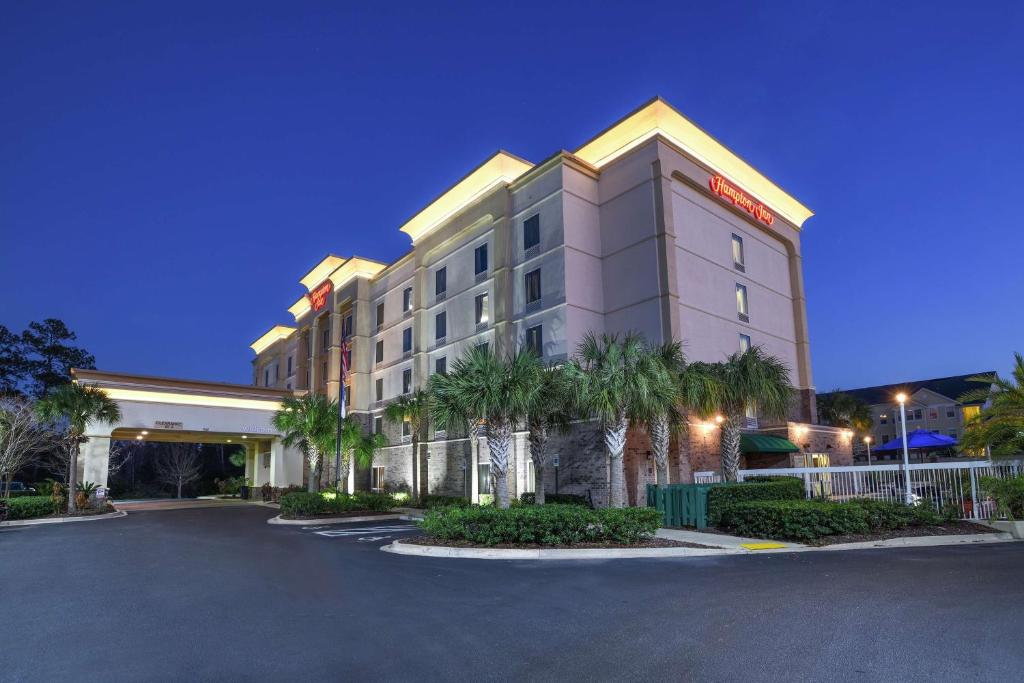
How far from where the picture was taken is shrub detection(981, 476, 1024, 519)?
17.4m

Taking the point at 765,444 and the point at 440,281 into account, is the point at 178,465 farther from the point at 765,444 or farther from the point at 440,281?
the point at 765,444

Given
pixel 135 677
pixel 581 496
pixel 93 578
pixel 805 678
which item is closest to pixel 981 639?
pixel 805 678

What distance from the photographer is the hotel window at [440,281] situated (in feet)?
136

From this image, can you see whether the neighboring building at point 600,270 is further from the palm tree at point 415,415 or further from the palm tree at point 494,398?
the palm tree at point 494,398

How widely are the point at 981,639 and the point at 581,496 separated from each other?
21102mm

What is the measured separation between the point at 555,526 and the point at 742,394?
10.9 m

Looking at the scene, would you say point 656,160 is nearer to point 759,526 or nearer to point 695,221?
point 695,221

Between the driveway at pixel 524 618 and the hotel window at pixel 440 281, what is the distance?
90.4 feet

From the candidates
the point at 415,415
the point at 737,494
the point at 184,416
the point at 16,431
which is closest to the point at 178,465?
the point at 184,416

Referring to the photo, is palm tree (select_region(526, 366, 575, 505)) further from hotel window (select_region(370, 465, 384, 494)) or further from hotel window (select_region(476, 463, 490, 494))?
hotel window (select_region(370, 465, 384, 494))

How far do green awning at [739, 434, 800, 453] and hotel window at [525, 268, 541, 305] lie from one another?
11916 mm

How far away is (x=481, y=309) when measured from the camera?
3762cm

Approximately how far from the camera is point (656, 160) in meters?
30.6

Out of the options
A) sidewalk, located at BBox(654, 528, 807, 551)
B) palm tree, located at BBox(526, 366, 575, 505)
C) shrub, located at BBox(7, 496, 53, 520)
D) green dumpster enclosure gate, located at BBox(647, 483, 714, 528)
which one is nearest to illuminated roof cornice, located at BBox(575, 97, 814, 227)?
palm tree, located at BBox(526, 366, 575, 505)
